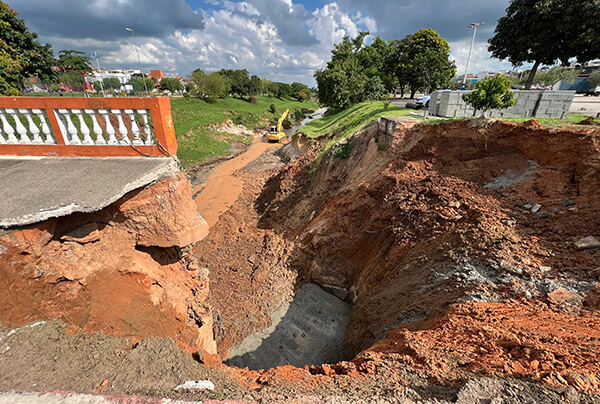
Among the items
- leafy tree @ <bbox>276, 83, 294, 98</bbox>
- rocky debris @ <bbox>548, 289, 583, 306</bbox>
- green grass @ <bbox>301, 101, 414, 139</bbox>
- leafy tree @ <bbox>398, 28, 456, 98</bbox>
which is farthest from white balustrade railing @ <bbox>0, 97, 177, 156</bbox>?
leafy tree @ <bbox>276, 83, 294, 98</bbox>

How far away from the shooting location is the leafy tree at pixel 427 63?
3052 centimetres

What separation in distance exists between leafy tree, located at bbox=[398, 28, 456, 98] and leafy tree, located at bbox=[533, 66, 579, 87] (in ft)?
101

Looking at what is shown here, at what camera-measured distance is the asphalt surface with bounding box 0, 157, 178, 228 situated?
382 cm

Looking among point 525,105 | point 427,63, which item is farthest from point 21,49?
point 427,63

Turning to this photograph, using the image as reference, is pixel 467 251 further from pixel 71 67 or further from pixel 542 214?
pixel 71 67

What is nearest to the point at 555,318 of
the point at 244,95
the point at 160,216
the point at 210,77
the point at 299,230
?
the point at 160,216

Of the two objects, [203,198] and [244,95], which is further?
[244,95]

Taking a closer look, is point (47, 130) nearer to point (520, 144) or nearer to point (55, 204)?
point (55, 204)

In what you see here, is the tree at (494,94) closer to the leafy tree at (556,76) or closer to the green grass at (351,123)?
the green grass at (351,123)

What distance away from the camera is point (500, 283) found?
4828 millimetres

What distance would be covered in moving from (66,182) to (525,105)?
60.1 feet

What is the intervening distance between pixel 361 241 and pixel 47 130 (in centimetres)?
861

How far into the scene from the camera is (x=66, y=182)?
14.9 ft

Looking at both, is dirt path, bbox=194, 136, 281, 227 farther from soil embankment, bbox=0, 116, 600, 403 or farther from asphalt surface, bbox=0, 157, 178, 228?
asphalt surface, bbox=0, 157, 178, 228
